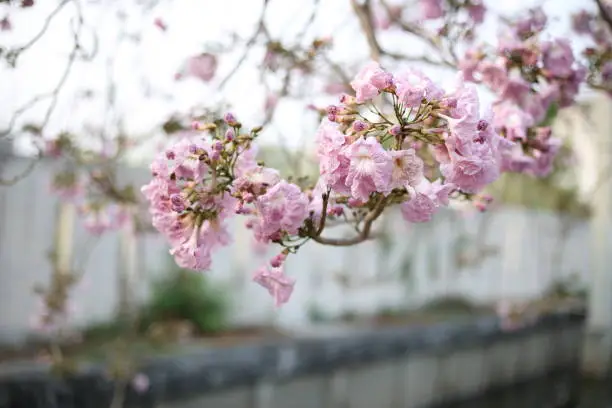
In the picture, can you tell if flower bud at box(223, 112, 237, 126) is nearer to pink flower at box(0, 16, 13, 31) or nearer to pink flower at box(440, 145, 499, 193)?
pink flower at box(440, 145, 499, 193)

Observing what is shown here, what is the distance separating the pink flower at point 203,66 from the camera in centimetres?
209

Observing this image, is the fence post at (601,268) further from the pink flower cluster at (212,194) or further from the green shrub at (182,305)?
the pink flower cluster at (212,194)

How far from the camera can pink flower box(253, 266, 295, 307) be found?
1268mm

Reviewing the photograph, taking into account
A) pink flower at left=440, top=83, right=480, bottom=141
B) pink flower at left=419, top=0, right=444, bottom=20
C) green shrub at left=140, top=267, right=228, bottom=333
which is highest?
pink flower at left=419, top=0, right=444, bottom=20

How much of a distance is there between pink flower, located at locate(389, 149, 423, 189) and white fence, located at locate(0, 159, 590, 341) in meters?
2.87

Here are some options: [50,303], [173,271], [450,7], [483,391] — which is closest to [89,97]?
[50,303]

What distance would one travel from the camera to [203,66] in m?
2.12

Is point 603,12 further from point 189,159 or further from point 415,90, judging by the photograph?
point 189,159

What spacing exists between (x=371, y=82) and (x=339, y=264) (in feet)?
17.5

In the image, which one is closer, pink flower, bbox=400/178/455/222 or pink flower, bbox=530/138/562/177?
pink flower, bbox=400/178/455/222

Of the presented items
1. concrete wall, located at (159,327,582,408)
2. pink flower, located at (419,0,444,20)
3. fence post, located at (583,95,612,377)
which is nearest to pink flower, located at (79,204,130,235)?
concrete wall, located at (159,327,582,408)

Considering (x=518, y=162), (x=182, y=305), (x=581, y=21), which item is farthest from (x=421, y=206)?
(x=182, y=305)

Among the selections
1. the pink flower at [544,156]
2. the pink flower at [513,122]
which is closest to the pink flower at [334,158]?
the pink flower at [513,122]

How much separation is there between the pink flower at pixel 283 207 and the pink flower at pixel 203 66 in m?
1.07
